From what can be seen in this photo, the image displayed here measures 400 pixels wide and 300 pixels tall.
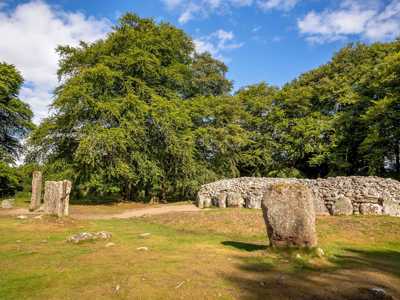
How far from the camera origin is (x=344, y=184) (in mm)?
17297

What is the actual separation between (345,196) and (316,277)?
1159 centimetres

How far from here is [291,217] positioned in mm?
7832

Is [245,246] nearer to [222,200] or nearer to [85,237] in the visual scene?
[85,237]

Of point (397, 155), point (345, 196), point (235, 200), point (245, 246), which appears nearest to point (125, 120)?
point (235, 200)

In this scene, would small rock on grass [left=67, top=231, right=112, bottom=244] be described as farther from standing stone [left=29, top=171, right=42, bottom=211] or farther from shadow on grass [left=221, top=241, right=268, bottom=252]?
standing stone [left=29, top=171, right=42, bottom=211]

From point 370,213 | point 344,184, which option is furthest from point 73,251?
point 344,184

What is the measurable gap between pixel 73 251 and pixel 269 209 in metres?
5.45

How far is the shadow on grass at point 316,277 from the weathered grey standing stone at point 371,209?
24.0 feet

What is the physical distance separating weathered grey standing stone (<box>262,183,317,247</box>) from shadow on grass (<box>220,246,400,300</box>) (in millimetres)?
366

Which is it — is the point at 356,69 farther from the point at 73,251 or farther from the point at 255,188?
the point at 73,251

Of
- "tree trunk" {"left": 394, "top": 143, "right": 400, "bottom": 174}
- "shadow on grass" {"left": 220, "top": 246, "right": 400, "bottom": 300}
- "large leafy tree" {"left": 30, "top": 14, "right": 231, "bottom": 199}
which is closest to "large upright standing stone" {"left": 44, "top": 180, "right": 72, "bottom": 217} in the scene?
"large leafy tree" {"left": 30, "top": 14, "right": 231, "bottom": 199}

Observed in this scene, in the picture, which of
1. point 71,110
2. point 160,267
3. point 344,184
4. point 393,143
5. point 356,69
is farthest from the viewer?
point 356,69

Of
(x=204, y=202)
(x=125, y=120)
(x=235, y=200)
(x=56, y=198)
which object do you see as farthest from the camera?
(x=125, y=120)

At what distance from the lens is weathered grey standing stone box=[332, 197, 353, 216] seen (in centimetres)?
1550
